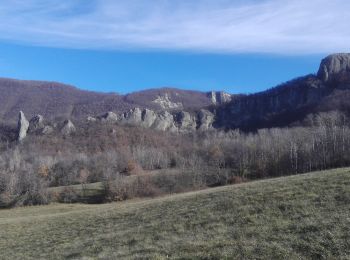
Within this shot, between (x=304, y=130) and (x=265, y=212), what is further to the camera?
(x=304, y=130)

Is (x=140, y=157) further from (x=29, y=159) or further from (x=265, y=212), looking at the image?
(x=265, y=212)

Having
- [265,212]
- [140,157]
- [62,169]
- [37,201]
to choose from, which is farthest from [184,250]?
[140,157]

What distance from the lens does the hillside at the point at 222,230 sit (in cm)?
1667

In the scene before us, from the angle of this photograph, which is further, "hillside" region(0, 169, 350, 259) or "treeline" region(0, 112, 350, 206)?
"treeline" region(0, 112, 350, 206)

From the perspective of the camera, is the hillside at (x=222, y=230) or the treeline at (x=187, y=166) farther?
the treeline at (x=187, y=166)

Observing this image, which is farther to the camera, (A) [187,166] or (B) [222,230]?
(A) [187,166]

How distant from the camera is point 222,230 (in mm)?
20859

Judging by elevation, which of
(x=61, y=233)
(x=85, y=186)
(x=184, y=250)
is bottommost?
(x=85, y=186)

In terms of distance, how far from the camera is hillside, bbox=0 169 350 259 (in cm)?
1667

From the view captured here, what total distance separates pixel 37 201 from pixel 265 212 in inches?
2903

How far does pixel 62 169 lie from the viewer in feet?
457

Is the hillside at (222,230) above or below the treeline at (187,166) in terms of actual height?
above

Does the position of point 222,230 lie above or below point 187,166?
above

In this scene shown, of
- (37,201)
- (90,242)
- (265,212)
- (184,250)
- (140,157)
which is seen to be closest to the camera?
(184,250)
